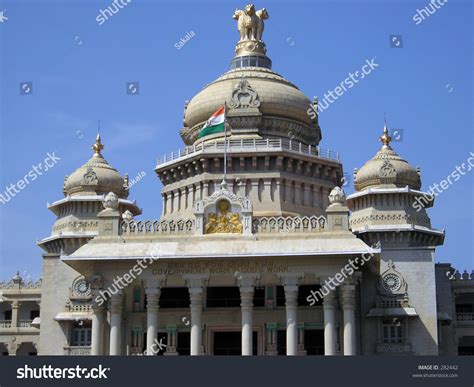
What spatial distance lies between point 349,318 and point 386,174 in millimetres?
18070

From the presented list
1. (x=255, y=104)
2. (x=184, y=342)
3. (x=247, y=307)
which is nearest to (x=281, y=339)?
(x=247, y=307)

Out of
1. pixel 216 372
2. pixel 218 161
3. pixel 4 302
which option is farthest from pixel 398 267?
pixel 4 302

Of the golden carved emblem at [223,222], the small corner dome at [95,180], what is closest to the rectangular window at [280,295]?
the golden carved emblem at [223,222]

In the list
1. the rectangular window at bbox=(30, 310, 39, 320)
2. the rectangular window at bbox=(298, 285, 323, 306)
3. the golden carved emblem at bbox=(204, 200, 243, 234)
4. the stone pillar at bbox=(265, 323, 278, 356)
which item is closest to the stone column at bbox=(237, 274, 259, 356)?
the golden carved emblem at bbox=(204, 200, 243, 234)

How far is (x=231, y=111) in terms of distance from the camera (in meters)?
63.5

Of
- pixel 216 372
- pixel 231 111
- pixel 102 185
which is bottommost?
pixel 216 372

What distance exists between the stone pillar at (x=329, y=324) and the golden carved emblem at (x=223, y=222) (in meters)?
6.12

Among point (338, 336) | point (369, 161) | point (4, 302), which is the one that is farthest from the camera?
point (4, 302)

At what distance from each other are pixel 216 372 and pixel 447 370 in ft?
29.8

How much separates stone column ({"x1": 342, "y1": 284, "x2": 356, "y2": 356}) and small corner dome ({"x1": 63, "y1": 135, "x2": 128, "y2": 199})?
24379 millimetres

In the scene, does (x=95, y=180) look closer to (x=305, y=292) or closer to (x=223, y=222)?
(x=223, y=222)

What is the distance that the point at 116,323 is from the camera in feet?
160

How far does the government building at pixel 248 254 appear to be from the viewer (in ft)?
158

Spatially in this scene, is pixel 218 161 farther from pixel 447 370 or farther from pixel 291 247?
pixel 447 370
